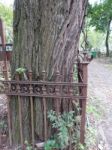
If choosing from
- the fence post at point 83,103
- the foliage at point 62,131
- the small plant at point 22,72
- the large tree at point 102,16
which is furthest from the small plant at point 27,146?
the large tree at point 102,16

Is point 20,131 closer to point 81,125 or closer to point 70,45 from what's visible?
point 81,125

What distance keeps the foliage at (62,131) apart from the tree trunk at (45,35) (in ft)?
0.57

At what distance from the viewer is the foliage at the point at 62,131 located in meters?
3.11

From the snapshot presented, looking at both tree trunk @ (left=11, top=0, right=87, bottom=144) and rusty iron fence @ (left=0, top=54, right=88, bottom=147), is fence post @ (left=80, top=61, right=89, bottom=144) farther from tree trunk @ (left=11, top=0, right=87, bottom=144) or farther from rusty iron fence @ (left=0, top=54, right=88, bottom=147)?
tree trunk @ (left=11, top=0, right=87, bottom=144)

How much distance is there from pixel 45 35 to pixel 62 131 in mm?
1123

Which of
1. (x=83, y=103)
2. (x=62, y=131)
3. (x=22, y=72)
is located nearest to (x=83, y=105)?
(x=83, y=103)

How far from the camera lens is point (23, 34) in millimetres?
3123

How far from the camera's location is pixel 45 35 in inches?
121

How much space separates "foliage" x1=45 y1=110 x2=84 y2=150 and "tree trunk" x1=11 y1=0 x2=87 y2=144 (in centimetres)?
17

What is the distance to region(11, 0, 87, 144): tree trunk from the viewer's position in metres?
3.03

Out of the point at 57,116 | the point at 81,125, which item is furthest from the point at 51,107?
the point at 81,125

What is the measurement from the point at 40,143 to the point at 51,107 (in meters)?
0.47

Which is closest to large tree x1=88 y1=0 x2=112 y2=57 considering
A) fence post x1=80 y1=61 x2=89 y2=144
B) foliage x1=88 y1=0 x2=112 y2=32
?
foliage x1=88 y1=0 x2=112 y2=32

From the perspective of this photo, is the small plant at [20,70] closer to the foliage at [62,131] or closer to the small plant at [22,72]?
the small plant at [22,72]
